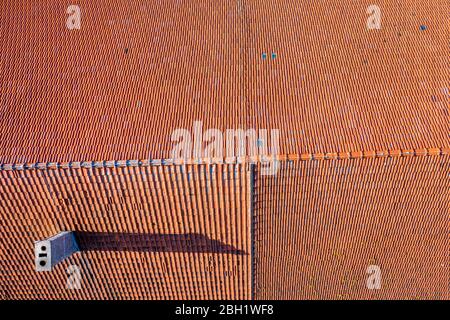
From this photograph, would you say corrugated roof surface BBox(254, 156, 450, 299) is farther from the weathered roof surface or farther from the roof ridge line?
the weathered roof surface

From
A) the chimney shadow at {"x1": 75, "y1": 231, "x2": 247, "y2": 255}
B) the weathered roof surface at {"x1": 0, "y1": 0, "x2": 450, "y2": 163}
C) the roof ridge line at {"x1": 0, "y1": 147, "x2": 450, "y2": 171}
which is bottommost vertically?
the chimney shadow at {"x1": 75, "y1": 231, "x2": 247, "y2": 255}

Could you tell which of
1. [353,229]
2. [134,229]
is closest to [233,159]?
[134,229]

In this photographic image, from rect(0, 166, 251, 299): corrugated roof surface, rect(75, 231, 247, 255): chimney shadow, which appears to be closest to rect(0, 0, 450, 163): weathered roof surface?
rect(0, 166, 251, 299): corrugated roof surface

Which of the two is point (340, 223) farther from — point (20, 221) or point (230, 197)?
point (20, 221)

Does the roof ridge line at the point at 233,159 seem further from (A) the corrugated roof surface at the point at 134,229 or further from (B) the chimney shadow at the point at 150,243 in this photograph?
(B) the chimney shadow at the point at 150,243

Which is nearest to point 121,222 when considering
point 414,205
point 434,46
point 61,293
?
point 61,293

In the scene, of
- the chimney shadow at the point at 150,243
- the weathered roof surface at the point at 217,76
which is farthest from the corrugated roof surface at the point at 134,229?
the weathered roof surface at the point at 217,76
